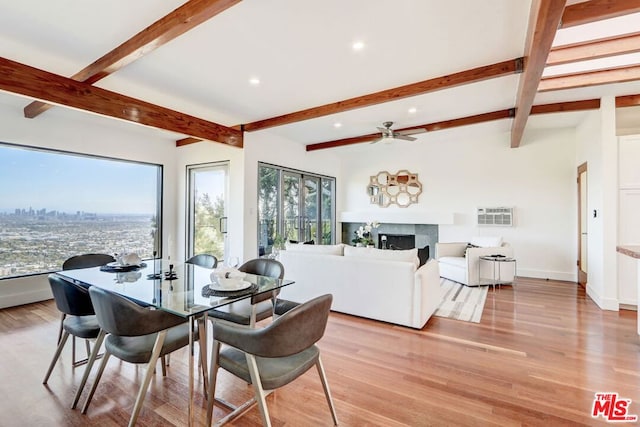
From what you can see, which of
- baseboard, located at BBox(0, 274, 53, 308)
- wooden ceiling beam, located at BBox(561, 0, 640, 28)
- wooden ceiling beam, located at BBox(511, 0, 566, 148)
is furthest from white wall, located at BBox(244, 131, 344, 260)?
wooden ceiling beam, located at BBox(561, 0, 640, 28)

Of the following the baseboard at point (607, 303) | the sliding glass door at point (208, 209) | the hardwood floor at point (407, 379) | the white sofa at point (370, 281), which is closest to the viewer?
the hardwood floor at point (407, 379)

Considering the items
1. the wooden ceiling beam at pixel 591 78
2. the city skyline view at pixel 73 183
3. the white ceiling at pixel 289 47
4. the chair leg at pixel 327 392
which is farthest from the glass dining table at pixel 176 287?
the wooden ceiling beam at pixel 591 78

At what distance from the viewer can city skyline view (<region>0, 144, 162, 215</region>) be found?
13.6ft

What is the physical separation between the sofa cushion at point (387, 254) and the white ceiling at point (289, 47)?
78.4 inches

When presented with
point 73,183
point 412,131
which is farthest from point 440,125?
point 73,183

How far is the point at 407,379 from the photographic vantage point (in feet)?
7.70

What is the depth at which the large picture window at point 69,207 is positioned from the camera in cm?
415

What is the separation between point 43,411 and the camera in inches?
77.8

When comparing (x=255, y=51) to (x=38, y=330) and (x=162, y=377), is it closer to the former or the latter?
(x=162, y=377)

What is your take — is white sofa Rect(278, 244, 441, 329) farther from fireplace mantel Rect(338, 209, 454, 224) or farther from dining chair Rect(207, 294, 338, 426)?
fireplace mantel Rect(338, 209, 454, 224)

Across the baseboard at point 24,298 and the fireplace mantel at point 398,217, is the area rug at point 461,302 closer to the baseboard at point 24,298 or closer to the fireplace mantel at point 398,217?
the fireplace mantel at point 398,217

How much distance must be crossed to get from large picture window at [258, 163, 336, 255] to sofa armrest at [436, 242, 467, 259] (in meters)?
2.54

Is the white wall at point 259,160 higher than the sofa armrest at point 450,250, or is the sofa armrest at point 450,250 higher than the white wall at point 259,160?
the white wall at point 259,160

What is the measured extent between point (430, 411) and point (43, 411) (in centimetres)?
252
